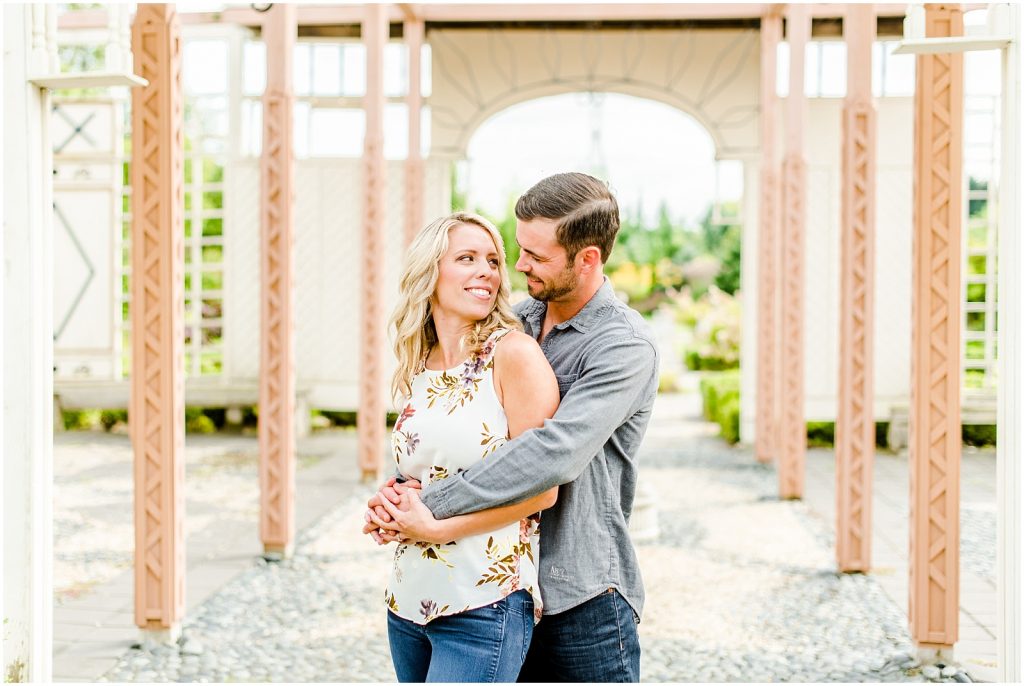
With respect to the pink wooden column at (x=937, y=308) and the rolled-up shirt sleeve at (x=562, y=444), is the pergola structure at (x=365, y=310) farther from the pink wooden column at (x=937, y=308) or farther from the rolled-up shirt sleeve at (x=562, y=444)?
the rolled-up shirt sleeve at (x=562, y=444)

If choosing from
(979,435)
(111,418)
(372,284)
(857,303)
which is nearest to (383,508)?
(857,303)

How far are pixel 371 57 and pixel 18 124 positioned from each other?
237 inches

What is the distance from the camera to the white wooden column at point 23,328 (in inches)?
97.3

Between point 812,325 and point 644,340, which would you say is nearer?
point 644,340

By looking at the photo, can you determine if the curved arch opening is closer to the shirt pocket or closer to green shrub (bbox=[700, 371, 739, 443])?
green shrub (bbox=[700, 371, 739, 443])

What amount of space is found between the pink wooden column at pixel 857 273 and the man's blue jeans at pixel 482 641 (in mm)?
3728

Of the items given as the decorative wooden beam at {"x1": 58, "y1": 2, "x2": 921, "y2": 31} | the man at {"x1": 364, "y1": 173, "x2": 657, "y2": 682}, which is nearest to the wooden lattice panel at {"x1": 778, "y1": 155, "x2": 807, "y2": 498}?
the decorative wooden beam at {"x1": 58, "y1": 2, "x2": 921, "y2": 31}

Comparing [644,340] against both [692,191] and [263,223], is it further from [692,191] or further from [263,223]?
[692,191]

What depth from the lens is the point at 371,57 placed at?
27.0 ft

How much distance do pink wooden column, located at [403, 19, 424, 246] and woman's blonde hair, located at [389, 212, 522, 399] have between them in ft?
23.6

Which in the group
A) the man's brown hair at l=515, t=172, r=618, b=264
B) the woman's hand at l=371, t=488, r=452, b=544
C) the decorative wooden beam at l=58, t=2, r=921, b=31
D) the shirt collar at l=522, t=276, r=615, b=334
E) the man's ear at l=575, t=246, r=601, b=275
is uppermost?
the decorative wooden beam at l=58, t=2, r=921, b=31

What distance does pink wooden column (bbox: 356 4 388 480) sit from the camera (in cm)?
837

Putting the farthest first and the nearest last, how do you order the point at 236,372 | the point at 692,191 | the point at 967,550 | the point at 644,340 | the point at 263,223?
the point at 692,191 → the point at 236,372 → the point at 967,550 → the point at 263,223 → the point at 644,340

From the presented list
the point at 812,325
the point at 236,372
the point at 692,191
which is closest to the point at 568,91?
the point at 812,325
